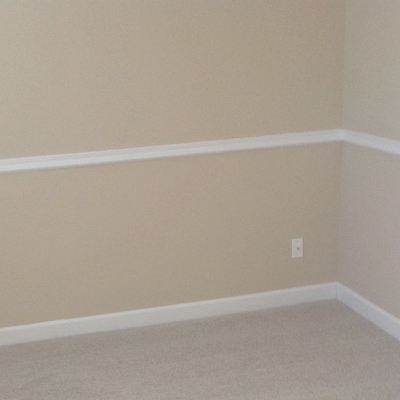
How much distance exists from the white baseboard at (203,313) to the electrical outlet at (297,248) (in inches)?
7.2

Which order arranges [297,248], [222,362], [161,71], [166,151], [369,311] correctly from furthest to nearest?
[297,248] < [369,311] < [166,151] < [161,71] < [222,362]

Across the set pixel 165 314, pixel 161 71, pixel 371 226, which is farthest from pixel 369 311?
pixel 161 71

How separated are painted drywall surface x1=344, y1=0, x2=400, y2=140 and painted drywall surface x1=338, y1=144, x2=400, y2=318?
153 mm

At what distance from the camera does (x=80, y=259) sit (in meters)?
3.29

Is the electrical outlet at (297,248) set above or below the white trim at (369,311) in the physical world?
above

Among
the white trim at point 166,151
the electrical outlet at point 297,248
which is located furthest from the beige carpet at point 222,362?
the white trim at point 166,151

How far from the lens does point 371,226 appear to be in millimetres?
3348

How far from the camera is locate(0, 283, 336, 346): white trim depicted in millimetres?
3301

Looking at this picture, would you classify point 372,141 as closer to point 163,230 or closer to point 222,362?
point 163,230

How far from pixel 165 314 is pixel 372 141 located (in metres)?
1.31

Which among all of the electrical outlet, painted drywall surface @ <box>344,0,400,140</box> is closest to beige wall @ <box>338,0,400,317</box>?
painted drywall surface @ <box>344,0,400,140</box>

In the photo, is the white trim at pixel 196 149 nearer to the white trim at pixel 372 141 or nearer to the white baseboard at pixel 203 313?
the white trim at pixel 372 141

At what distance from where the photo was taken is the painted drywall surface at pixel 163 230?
321 centimetres

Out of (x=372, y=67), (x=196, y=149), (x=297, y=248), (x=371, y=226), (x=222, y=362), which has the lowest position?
(x=222, y=362)
